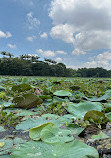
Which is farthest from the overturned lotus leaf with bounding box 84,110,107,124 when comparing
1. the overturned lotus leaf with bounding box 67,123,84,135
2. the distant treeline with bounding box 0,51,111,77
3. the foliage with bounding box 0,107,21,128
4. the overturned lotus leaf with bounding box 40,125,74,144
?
the distant treeline with bounding box 0,51,111,77

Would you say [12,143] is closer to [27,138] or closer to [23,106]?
[27,138]

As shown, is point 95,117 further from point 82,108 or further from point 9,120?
point 9,120

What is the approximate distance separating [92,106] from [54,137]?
723 millimetres

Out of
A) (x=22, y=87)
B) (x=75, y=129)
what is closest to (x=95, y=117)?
(x=75, y=129)

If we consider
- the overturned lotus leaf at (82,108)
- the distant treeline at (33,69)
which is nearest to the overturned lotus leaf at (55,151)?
the overturned lotus leaf at (82,108)

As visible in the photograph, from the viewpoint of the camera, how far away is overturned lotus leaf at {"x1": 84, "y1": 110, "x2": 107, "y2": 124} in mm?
999

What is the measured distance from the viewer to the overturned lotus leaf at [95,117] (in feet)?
3.28

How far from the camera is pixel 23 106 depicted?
1.42 metres

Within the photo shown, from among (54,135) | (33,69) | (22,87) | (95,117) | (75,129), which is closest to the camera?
(54,135)

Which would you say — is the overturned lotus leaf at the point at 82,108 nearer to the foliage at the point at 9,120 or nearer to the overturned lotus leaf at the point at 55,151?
the foliage at the point at 9,120

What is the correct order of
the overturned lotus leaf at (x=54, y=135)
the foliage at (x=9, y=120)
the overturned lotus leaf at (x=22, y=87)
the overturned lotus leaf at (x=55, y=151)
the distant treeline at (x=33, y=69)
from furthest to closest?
the distant treeline at (x=33, y=69), the overturned lotus leaf at (x=22, y=87), the foliage at (x=9, y=120), the overturned lotus leaf at (x=54, y=135), the overturned lotus leaf at (x=55, y=151)

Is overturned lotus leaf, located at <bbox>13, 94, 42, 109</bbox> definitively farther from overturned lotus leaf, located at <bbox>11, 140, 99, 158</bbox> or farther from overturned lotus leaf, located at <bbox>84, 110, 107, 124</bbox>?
overturned lotus leaf, located at <bbox>11, 140, 99, 158</bbox>

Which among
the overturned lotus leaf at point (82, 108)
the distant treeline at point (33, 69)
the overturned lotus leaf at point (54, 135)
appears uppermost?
the distant treeline at point (33, 69)

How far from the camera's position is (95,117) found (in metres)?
1.01
